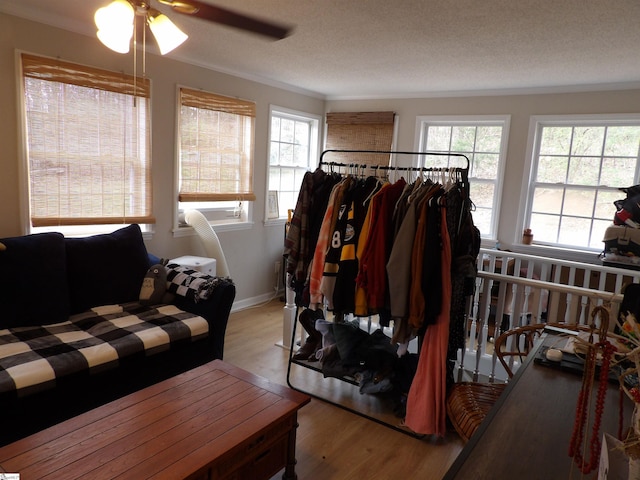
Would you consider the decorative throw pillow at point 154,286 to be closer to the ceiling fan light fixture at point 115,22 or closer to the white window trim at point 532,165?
the ceiling fan light fixture at point 115,22

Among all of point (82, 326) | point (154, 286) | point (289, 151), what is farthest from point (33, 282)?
point (289, 151)

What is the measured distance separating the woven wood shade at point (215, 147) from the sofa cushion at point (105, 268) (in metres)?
0.87

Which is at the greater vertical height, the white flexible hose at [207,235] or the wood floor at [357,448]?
the white flexible hose at [207,235]

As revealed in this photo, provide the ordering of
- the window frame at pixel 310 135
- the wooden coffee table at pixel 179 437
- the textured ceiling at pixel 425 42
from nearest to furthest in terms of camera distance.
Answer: the wooden coffee table at pixel 179 437 < the textured ceiling at pixel 425 42 < the window frame at pixel 310 135

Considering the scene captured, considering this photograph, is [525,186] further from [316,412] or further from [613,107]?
[316,412]

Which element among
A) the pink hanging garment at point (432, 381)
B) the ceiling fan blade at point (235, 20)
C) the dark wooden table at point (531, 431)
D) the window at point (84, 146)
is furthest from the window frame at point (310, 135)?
the dark wooden table at point (531, 431)

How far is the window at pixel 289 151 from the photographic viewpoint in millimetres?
4793

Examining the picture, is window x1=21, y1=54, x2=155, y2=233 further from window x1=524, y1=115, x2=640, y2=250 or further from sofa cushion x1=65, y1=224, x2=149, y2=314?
window x1=524, y1=115, x2=640, y2=250

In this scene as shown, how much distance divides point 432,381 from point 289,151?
331cm

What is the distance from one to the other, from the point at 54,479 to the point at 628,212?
14.0 feet

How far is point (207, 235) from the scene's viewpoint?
12.6 ft

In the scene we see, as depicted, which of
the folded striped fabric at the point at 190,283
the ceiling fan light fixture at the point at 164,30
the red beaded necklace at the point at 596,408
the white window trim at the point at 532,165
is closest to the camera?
the red beaded necklace at the point at 596,408

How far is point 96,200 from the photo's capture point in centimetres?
321

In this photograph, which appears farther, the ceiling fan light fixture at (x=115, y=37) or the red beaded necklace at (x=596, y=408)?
the ceiling fan light fixture at (x=115, y=37)
